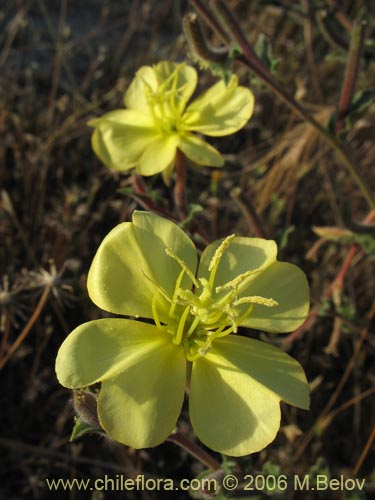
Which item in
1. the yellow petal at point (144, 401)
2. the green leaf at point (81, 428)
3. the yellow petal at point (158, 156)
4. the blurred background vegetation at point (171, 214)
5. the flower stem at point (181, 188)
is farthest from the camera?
the blurred background vegetation at point (171, 214)

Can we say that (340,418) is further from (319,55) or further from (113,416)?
(319,55)

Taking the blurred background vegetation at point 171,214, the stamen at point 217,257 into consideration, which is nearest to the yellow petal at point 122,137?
the blurred background vegetation at point 171,214

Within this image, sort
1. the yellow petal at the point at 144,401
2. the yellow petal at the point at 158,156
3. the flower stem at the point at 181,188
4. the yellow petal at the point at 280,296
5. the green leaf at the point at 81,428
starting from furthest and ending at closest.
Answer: the flower stem at the point at 181,188 → the yellow petal at the point at 158,156 → the yellow petal at the point at 280,296 → the green leaf at the point at 81,428 → the yellow petal at the point at 144,401

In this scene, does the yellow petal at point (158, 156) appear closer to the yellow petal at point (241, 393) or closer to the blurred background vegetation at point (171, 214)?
the blurred background vegetation at point (171, 214)

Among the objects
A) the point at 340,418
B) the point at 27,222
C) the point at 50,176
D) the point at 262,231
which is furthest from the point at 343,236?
the point at 50,176

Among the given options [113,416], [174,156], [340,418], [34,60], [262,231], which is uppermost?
[34,60]

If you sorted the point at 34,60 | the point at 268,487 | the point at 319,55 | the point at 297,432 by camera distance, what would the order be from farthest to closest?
the point at 319,55
the point at 34,60
the point at 297,432
the point at 268,487

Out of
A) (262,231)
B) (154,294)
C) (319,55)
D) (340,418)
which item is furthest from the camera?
(319,55)
